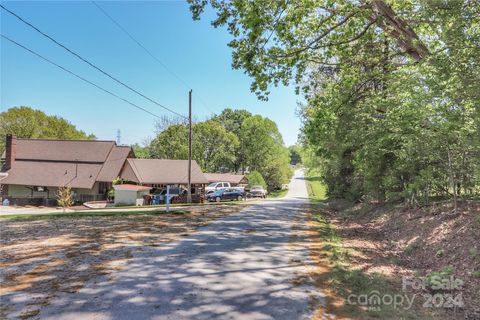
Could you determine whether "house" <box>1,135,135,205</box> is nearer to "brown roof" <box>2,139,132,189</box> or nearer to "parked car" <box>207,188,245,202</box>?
"brown roof" <box>2,139,132,189</box>

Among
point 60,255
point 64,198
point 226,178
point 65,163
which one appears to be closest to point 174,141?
point 226,178

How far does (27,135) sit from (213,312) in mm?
73476

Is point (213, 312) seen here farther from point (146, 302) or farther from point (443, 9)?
point (443, 9)

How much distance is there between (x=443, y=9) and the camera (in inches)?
259

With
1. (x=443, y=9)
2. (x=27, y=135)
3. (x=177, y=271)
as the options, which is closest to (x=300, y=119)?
(x=443, y=9)

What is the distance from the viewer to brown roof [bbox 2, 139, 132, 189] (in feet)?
134

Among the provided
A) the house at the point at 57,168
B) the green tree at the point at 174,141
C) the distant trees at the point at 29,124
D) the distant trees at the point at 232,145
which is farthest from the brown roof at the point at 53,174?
the distant trees at the point at 29,124

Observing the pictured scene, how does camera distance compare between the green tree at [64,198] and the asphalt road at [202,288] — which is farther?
the green tree at [64,198]

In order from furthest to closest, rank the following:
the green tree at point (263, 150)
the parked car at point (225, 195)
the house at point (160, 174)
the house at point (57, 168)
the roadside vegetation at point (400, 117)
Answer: the green tree at point (263, 150) → the house at point (160, 174) → the house at point (57, 168) → the parked car at point (225, 195) → the roadside vegetation at point (400, 117)

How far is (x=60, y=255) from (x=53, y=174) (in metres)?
40.1

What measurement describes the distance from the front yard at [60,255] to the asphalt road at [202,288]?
13.7 inches

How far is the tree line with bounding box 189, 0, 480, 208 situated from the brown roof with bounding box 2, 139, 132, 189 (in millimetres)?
32834

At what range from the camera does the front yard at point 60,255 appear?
16.0 ft

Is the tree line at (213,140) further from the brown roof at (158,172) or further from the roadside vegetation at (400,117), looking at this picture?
the roadside vegetation at (400,117)
